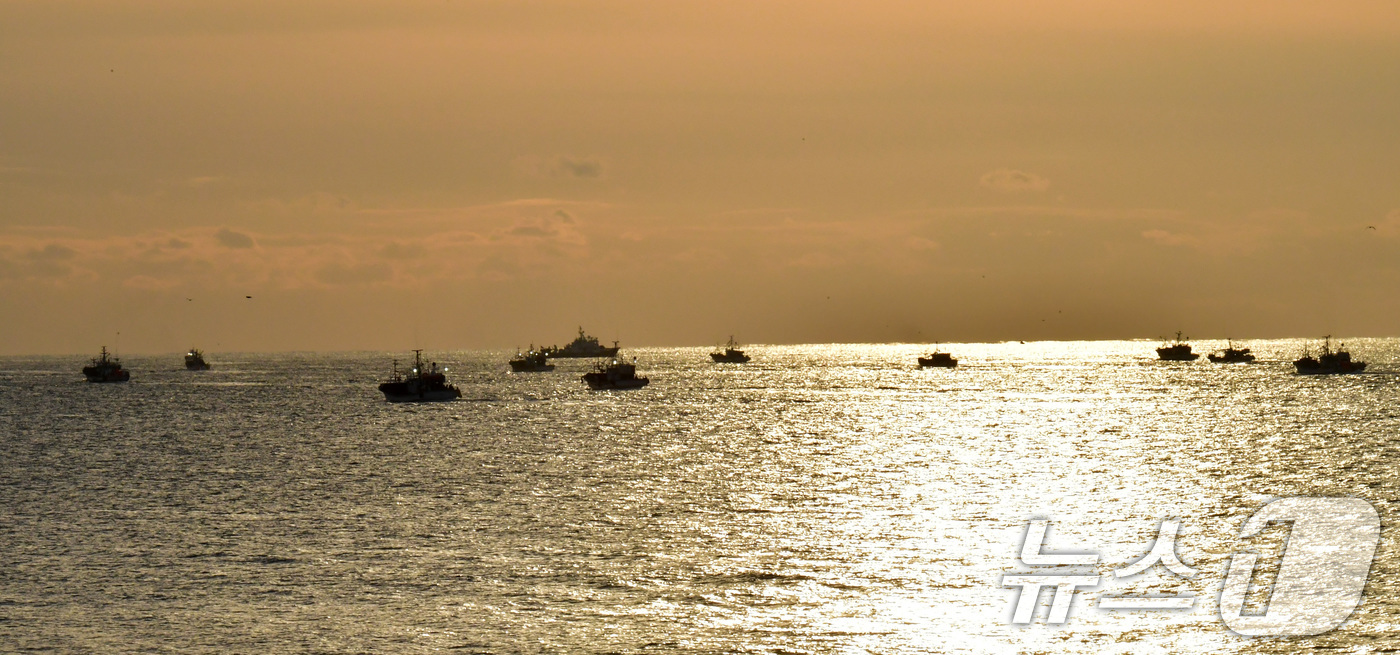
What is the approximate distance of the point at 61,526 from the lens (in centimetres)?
7925

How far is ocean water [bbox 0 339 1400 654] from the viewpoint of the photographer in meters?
51.7

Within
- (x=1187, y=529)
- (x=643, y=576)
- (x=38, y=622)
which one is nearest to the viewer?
(x=38, y=622)

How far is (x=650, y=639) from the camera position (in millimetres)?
50344

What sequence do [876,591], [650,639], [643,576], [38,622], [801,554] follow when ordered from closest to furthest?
[650,639]
[38,622]
[876,591]
[643,576]
[801,554]

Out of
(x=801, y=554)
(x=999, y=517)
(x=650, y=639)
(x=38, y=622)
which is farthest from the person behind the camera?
(x=999, y=517)

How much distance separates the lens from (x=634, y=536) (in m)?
74.0

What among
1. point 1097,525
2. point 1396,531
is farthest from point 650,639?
point 1396,531

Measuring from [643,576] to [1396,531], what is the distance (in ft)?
135

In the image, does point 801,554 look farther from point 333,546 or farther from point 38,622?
point 38,622

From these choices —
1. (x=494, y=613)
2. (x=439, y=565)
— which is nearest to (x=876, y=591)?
(x=494, y=613)

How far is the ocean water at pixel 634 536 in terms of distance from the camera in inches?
2035

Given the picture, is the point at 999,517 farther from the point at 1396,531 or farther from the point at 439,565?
the point at 439,565

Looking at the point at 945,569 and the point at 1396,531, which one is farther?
the point at 1396,531

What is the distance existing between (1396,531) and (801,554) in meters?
32.6
